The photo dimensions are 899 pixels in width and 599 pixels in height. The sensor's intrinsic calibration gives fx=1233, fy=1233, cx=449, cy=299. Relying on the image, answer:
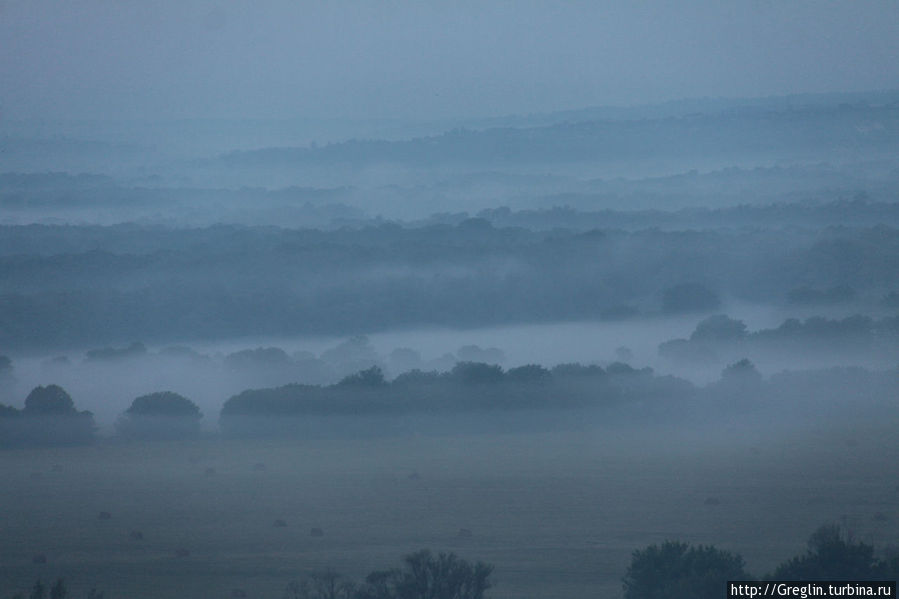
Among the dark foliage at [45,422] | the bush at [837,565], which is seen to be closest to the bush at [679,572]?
the bush at [837,565]

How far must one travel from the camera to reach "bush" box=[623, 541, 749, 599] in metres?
11.5

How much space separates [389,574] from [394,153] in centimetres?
3729

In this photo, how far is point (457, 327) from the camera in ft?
127

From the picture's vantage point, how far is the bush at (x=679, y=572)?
452 inches

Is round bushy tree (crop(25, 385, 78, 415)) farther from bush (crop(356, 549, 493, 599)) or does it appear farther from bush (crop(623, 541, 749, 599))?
bush (crop(623, 541, 749, 599))

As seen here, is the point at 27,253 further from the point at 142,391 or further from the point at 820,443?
the point at 820,443

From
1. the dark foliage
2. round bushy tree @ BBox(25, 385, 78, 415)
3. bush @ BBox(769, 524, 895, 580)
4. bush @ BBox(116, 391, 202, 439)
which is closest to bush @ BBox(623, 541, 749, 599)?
bush @ BBox(769, 524, 895, 580)

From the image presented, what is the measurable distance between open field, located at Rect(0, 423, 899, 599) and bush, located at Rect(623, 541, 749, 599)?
2.22ft

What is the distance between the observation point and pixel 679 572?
12242 mm

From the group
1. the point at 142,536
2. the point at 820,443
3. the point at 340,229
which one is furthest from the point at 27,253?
the point at 820,443

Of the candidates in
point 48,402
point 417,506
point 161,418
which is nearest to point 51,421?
point 48,402

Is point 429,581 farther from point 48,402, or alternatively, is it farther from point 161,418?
point 48,402

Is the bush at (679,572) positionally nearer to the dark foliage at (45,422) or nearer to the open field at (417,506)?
the open field at (417,506)

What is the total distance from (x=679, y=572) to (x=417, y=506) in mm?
7057
